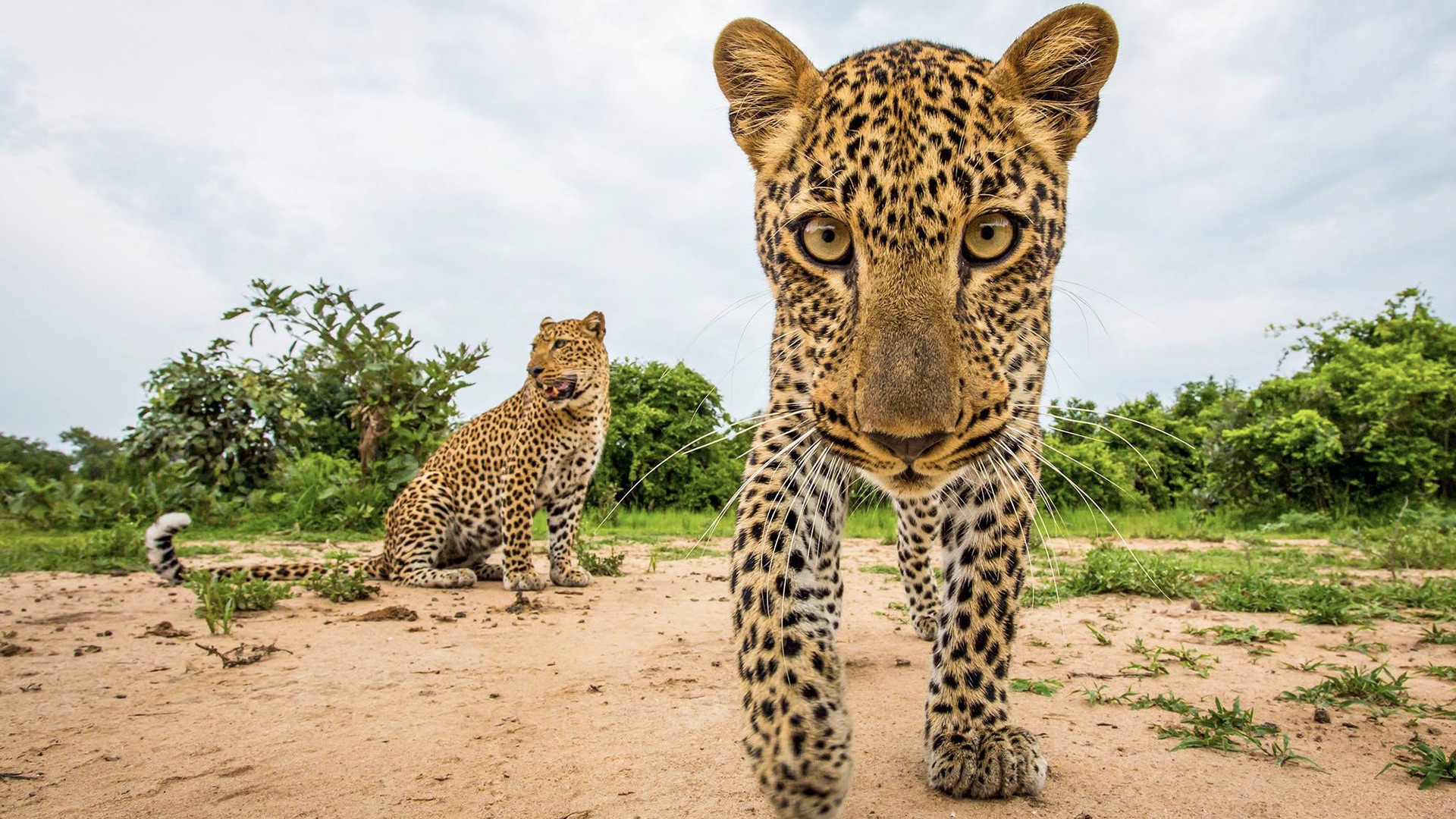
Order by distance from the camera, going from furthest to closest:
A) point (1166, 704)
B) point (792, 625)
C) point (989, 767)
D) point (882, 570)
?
point (882, 570) < point (1166, 704) < point (989, 767) < point (792, 625)

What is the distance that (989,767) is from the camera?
2.78 m

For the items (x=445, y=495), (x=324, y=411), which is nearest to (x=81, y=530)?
(x=324, y=411)

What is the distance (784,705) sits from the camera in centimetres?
246

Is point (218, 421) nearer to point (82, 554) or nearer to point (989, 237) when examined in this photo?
point (82, 554)

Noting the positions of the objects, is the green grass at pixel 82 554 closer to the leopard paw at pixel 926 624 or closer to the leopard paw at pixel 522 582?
the leopard paw at pixel 522 582

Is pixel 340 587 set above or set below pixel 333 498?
below

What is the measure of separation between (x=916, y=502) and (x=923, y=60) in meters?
2.46

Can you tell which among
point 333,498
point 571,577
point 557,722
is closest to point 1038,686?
point 557,722

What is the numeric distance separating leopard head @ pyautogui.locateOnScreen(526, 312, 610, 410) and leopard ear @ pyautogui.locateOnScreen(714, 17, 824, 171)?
4.80 meters

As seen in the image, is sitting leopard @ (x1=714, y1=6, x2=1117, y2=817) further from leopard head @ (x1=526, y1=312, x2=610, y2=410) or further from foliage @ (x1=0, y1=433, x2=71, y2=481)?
foliage @ (x1=0, y1=433, x2=71, y2=481)

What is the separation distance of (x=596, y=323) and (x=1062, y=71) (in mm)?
5965

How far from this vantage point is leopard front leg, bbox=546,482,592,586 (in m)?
7.43

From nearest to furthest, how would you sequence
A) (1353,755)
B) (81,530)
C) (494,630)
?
(1353,755) → (494,630) → (81,530)

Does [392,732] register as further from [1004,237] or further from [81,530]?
[81,530]
